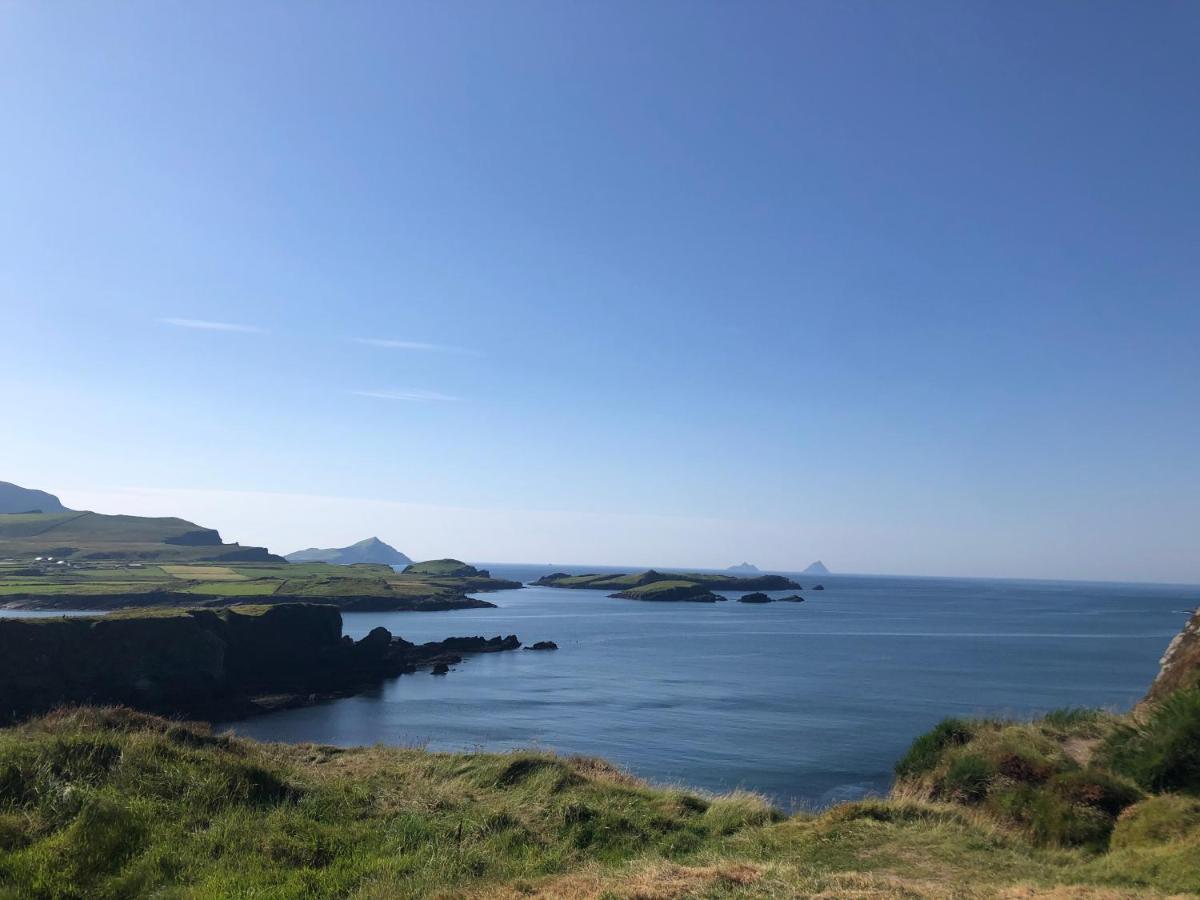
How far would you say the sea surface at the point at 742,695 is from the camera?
41906 millimetres

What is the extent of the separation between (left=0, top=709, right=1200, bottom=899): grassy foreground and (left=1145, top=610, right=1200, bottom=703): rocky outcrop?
11.0 metres

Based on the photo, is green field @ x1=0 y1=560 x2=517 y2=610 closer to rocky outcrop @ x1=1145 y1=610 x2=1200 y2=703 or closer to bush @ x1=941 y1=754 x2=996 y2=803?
bush @ x1=941 y1=754 x2=996 y2=803

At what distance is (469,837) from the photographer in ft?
48.4

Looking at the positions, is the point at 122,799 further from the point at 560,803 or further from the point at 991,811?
the point at 991,811

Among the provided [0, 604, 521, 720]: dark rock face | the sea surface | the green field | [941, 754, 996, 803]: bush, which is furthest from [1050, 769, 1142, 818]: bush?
the green field

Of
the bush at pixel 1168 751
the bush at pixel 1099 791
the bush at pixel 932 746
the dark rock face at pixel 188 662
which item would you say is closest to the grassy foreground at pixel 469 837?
the bush at pixel 1099 791

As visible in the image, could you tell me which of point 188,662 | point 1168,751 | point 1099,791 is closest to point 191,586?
point 188,662

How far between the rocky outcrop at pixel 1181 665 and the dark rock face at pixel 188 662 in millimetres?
57703

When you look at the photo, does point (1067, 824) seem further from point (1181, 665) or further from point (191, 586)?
point (191, 586)

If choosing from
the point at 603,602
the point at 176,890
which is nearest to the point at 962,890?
the point at 176,890

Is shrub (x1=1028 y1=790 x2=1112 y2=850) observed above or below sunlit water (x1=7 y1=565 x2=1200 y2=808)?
above

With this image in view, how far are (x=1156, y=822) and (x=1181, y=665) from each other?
1632 cm

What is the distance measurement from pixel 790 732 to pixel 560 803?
115ft

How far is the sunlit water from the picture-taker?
4212 cm
